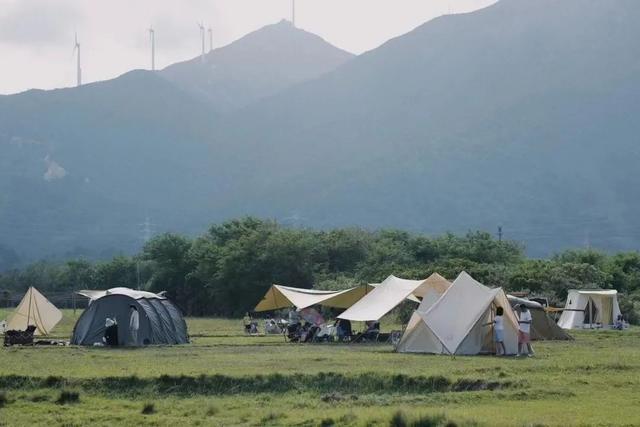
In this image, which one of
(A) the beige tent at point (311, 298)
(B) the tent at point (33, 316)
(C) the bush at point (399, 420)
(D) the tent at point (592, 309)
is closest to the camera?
(C) the bush at point (399, 420)

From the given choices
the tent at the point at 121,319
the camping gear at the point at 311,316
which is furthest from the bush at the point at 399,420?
the camping gear at the point at 311,316

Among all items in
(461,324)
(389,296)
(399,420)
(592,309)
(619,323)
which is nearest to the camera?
(399,420)

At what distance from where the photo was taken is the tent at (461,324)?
31812 mm

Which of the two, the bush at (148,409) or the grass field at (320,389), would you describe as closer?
the grass field at (320,389)

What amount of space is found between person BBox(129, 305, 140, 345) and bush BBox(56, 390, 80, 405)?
14.7 meters

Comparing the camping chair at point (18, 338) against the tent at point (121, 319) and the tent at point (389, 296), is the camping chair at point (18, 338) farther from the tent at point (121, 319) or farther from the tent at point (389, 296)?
the tent at point (389, 296)

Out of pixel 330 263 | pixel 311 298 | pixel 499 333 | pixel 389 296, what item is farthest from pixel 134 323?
pixel 330 263

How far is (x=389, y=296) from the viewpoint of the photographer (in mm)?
39438

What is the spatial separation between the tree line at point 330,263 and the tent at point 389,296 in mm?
20479

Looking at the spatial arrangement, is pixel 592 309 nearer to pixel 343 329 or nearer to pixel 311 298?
pixel 311 298

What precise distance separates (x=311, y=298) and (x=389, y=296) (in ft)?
19.8

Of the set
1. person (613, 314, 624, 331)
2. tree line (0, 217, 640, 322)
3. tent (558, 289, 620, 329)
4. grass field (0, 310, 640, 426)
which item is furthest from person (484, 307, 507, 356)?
tree line (0, 217, 640, 322)

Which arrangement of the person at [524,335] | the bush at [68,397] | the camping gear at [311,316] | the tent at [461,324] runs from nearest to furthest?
the bush at [68,397], the person at [524,335], the tent at [461,324], the camping gear at [311,316]

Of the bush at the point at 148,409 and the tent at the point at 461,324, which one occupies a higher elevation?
the tent at the point at 461,324
